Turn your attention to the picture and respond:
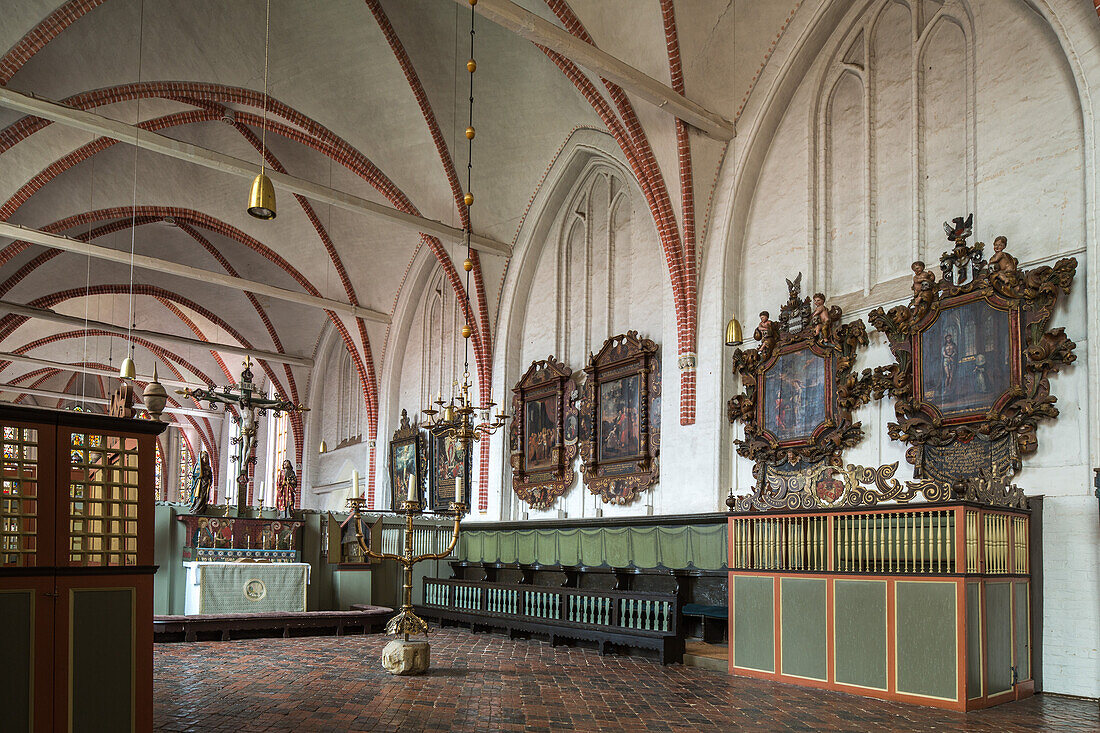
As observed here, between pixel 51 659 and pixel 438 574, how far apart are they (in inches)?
436

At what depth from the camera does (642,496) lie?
45.0 ft

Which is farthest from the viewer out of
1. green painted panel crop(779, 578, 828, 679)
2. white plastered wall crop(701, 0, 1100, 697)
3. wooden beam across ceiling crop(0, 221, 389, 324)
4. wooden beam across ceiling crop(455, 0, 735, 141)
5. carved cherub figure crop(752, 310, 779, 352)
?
wooden beam across ceiling crop(0, 221, 389, 324)

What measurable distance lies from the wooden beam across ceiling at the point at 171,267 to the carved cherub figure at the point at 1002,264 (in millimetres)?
14397

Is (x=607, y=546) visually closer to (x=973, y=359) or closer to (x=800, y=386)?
(x=800, y=386)

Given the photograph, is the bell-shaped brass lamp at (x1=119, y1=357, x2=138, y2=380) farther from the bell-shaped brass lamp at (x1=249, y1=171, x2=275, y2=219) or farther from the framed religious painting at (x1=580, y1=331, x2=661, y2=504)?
the framed religious painting at (x1=580, y1=331, x2=661, y2=504)

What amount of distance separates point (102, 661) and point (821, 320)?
8.72m

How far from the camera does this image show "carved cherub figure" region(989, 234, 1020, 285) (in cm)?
905

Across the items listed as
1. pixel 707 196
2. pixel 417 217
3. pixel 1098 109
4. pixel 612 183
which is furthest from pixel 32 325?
pixel 1098 109

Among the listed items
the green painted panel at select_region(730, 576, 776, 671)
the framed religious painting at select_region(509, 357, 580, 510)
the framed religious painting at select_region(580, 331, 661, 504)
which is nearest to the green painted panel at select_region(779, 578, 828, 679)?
the green painted panel at select_region(730, 576, 776, 671)

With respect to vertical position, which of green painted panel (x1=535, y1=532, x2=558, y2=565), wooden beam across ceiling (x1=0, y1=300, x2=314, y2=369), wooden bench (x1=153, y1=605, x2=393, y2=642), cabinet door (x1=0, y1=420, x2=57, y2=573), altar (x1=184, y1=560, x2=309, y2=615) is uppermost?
wooden beam across ceiling (x1=0, y1=300, x2=314, y2=369)

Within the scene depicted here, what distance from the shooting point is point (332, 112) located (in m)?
16.0

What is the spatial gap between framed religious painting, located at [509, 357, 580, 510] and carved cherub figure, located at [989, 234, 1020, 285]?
7.71 m

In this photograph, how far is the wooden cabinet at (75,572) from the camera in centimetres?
513

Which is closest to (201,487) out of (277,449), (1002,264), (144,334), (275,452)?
(144,334)
